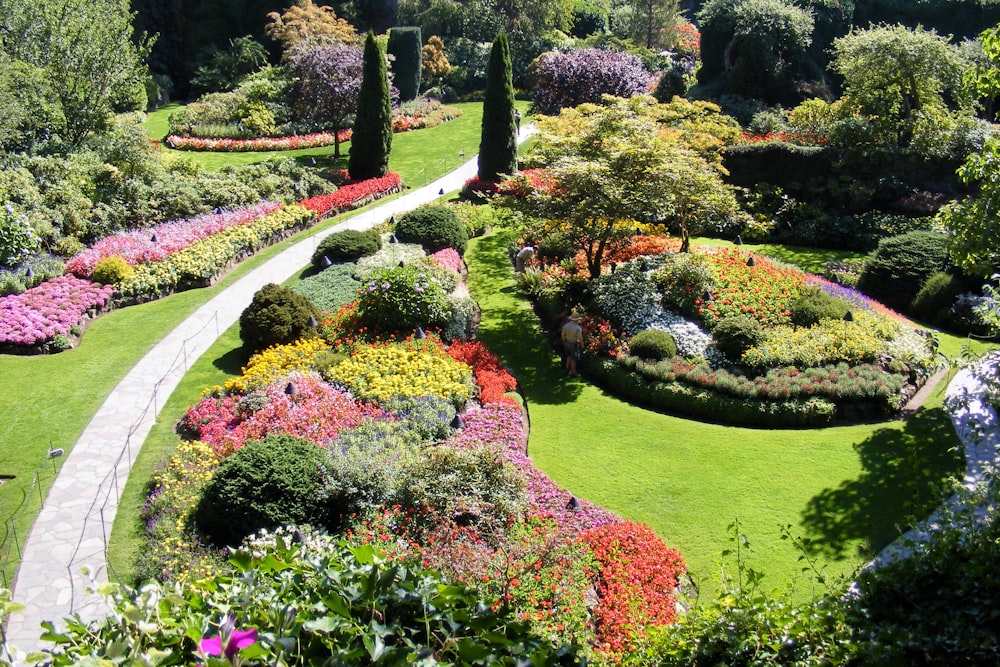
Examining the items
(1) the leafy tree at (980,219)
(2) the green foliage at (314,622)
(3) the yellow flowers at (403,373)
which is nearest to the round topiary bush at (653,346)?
(3) the yellow flowers at (403,373)

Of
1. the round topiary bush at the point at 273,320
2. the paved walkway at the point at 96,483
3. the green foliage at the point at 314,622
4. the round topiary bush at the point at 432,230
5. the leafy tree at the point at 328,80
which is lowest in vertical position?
the paved walkway at the point at 96,483

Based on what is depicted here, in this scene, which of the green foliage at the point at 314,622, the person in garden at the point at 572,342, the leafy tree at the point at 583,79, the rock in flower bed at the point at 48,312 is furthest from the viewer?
the leafy tree at the point at 583,79

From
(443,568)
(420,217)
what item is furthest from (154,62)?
(443,568)

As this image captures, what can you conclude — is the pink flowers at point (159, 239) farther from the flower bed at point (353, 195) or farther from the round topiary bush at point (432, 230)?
the round topiary bush at point (432, 230)

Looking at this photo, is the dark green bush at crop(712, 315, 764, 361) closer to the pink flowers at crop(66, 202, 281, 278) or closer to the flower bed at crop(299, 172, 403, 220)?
the pink flowers at crop(66, 202, 281, 278)

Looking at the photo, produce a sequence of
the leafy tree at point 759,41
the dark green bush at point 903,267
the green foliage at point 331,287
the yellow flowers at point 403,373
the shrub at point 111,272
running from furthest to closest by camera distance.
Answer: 1. the leafy tree at point 759,41
2. the shrub at point 111,272
3. the dark green bush at point 903,267
4. the green foliage at point 331,287
5. the yellow flowers at point 403,373

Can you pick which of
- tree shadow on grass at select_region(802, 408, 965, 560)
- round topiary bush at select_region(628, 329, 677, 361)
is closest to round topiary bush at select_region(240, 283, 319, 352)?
round topiary bush at select_region(628, 329, 677, 361)

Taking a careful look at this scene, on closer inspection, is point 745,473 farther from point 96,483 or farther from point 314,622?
point 96,483

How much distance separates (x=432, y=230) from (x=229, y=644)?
17.0 meters

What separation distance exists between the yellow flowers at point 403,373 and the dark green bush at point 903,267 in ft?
Answer: 33.4

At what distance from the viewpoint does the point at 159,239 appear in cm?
2009

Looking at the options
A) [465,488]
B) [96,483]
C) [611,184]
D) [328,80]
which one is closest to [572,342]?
[611,184]

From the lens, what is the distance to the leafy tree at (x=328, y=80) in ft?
90.0

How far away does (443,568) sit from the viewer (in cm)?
877
